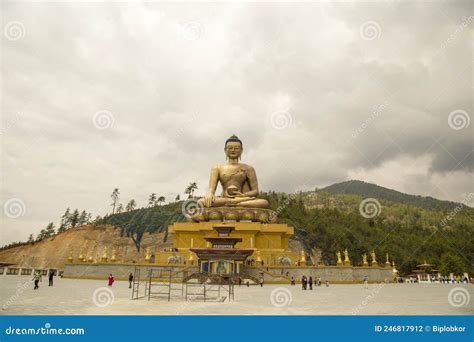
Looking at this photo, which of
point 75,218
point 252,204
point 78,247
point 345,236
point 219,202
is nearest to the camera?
point 252,204

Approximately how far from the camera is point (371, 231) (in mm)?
60094

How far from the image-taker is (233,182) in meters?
30.9

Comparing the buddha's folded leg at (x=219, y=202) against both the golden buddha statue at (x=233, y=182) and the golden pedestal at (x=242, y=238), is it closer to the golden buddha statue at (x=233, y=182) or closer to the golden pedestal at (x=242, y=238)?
the golden buddha statue at (x=233, y=182)

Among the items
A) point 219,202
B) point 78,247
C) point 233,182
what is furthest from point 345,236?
point 78,247

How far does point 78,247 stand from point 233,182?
1189 inches

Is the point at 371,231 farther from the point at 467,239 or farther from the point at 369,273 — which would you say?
the point at 369,273

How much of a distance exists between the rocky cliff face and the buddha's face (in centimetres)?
2049

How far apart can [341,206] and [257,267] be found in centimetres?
10480

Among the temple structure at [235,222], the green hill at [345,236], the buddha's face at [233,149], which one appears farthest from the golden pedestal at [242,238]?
the green hill at [345,236]

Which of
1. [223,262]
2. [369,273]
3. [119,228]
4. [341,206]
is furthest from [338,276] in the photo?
[341,206]

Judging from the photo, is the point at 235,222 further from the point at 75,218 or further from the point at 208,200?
the point at 75,218

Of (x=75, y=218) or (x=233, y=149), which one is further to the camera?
(x=75, y=218)

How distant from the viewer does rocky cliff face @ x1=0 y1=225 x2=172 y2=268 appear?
48375 mm

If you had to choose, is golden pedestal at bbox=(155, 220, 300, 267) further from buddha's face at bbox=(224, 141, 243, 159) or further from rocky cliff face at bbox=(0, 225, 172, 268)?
rocky cliff face at bbox=(0, 225, 172, 268)
